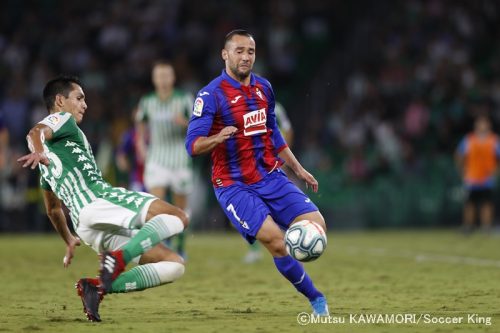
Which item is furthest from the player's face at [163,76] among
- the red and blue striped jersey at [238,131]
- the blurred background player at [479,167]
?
the blurred background player at [479,167]

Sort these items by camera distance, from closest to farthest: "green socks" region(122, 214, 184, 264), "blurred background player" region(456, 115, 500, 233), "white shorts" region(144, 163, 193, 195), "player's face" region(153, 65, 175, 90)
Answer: "green socks" region(122, 214, 184, 264) → "player's face" region(153, 65, 175, 90) → "white shorts" region(144, 163, 193, 195) → "blurred background player" region(456, 115, 500, 233)

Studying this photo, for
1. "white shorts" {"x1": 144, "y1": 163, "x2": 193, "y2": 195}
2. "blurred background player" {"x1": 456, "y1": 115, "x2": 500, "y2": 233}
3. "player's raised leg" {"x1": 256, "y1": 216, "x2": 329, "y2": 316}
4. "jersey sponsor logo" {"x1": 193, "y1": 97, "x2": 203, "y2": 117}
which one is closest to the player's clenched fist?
"jersey sponsor logo" {"x1": 193, "y1": 97, "x2": 203, "y2": 117}

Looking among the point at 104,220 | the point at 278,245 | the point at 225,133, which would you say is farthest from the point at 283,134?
the point at 104,220

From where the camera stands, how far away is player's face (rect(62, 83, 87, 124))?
803 centimetres

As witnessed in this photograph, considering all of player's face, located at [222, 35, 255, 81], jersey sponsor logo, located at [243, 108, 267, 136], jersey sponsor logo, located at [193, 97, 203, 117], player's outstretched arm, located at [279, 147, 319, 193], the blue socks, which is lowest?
the blue socks

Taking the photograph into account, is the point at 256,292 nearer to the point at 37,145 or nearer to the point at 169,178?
the point at 37,145

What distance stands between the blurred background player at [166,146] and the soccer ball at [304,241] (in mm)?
5739

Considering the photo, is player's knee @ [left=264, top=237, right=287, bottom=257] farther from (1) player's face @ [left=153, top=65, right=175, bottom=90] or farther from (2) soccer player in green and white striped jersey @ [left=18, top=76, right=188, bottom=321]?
(1) player's face @ [left=153, top=65, right=175, bottom=90]

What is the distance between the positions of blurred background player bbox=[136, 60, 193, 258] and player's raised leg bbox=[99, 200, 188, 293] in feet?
18.0

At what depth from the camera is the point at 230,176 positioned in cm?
816

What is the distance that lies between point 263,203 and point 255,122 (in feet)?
2.31

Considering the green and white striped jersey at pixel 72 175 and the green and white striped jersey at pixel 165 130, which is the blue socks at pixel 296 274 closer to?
the green and white striped jersey at pixel 72 175

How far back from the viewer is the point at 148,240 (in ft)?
24.6

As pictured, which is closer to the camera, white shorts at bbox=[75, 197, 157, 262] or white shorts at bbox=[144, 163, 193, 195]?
white shorts at bbox=[75, 197, 157, 262]
